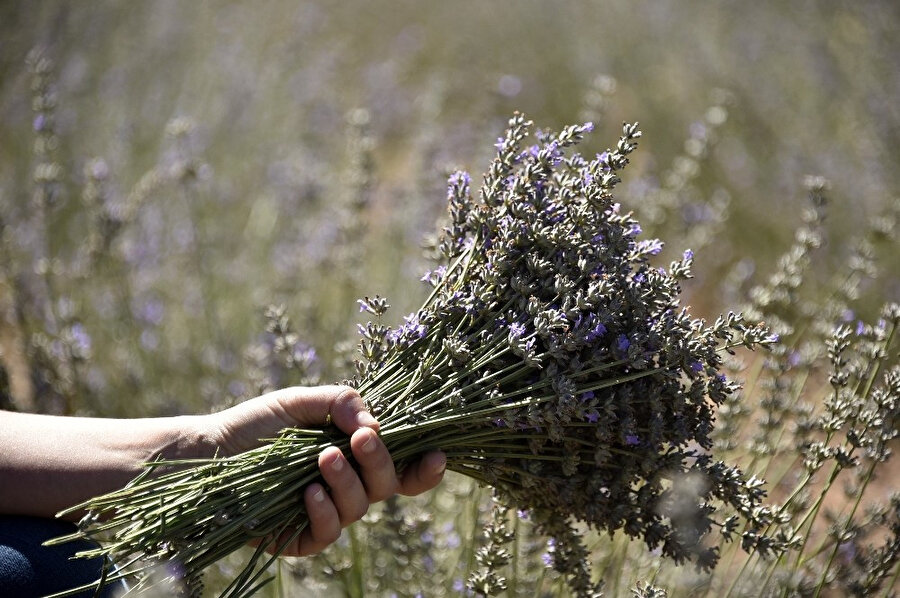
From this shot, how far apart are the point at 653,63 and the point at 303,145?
2850 millimetres

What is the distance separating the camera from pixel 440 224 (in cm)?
179

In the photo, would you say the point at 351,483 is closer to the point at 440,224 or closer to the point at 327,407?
the point at 327,407

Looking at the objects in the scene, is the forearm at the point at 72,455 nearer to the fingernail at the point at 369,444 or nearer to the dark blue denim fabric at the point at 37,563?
the dark blue denim fabric at the point at 37,563

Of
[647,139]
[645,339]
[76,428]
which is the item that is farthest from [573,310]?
[647,139]

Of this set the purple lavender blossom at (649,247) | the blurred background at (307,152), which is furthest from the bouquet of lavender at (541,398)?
the blurred background at (307,152)

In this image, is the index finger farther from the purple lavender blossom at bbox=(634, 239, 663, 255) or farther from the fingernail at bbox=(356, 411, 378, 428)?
the purple lavender blossom at bbox=(634, 239, 663, 255)

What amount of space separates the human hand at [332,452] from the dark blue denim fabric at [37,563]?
0.30 m

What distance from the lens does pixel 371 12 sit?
7.82 metres

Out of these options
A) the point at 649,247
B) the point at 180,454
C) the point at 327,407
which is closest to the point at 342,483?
the point at 327,407

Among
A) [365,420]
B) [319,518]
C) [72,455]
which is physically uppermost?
[72,455]

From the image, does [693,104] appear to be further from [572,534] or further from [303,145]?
[572,534]

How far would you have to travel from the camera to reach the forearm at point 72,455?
1.30m

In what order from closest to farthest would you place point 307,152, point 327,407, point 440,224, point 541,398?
point 541,398 → point 327,407 → point 440,224 → point 307,152

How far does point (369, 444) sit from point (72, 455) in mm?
539
